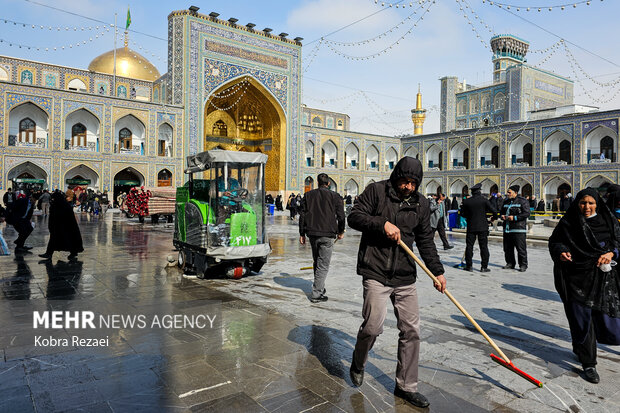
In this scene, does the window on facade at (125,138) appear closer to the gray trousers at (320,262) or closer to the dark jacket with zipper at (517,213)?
the dark jacket with zipper at (517,213)

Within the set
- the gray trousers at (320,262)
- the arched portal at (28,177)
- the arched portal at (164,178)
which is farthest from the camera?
the arched portal at (164,178)

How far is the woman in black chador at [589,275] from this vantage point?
299 centimetres

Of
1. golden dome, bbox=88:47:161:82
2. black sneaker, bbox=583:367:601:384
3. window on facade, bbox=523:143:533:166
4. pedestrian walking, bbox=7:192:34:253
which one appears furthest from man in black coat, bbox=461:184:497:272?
golden dome, bbox=88:47:161:82

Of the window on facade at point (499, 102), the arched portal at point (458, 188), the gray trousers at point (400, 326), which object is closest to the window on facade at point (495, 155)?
the arched portal at point (458, 188)

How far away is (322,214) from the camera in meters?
4.90

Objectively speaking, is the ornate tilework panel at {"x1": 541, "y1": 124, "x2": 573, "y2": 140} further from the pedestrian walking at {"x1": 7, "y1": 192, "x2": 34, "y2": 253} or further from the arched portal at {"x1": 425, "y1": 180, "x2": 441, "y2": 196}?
the pedestrian walking at {"x1": 7, "y1": 192, "x2": 34, "y2": 253}

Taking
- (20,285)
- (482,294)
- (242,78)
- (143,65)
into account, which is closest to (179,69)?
(242,78)

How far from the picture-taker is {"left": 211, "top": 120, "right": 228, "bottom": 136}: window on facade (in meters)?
30.9

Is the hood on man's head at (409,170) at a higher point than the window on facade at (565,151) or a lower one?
lower

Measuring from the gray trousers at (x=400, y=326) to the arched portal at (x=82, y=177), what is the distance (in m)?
24.9

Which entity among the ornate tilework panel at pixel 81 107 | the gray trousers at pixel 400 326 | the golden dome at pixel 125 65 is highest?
the golden dome at pixel 125 65

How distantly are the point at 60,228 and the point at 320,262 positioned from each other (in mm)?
4796

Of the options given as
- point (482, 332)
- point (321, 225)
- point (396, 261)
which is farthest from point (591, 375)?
point (321, 225)

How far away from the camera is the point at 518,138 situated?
28969 mm
